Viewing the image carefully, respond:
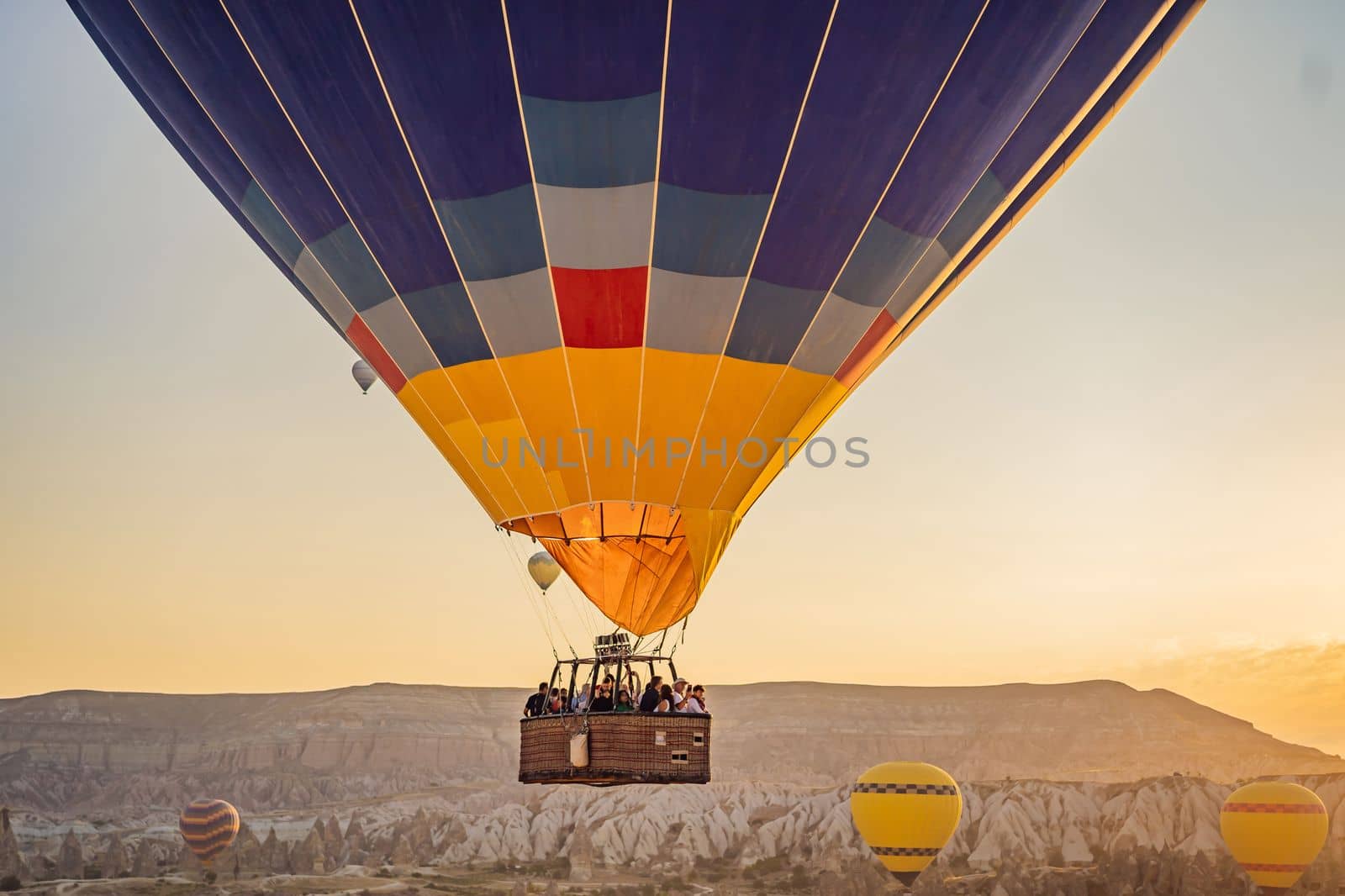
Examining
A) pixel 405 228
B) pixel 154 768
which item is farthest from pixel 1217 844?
pixel 154 768

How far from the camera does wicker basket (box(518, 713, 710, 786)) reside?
9344mm

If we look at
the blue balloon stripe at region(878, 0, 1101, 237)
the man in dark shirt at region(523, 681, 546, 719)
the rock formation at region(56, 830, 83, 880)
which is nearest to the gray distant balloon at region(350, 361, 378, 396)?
the man in dark shirt at region(523, 681, 546, 719)

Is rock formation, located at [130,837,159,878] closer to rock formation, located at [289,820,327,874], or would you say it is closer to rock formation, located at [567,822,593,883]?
rock formation, located at [289,820,327,874]

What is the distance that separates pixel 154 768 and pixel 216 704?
4895 millimetres

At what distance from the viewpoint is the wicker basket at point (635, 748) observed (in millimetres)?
9344

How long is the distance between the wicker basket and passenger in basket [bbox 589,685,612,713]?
0.70 ft

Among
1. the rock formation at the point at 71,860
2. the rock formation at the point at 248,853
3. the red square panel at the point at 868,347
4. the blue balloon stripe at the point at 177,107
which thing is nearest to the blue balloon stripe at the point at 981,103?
the red square panel at the point at 868,347

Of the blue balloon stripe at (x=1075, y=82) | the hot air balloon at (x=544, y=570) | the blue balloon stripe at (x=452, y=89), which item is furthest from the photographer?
the hot air balloon at (x=544, y=570)

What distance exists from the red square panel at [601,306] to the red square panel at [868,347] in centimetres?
170

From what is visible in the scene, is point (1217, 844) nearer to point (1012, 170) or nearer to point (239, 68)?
point (1012, 170)

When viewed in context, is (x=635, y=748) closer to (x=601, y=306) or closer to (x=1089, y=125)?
(x=601, y=306)

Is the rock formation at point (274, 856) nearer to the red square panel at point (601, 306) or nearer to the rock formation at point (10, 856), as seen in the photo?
the rock formation at point (10, 856)

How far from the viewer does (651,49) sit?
28.6 feet

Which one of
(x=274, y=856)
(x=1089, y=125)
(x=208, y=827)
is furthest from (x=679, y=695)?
(x=274, y=856)
